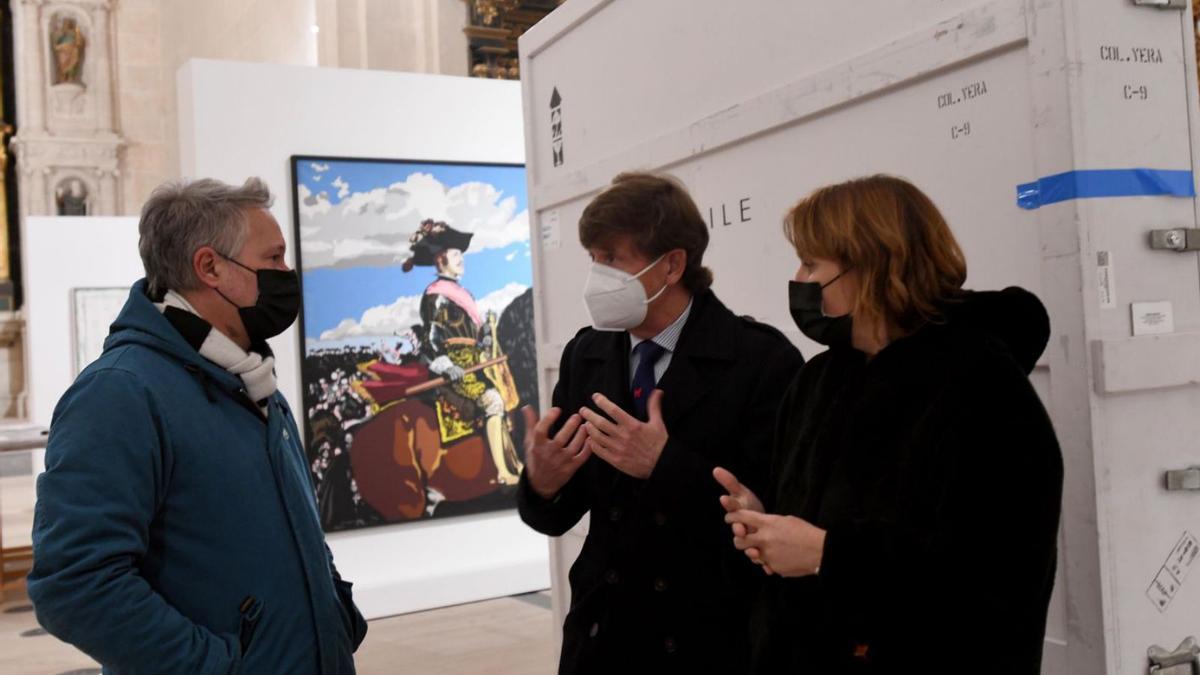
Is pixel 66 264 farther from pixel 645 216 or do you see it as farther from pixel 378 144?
pixel 645 216

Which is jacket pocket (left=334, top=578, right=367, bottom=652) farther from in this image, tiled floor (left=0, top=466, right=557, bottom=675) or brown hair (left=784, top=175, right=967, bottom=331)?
tiled floor (left=0, top=466, right=557, bottom=675)

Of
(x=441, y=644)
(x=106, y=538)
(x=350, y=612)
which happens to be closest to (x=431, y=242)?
(x=441, y=644)

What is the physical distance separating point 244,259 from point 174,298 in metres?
0.18

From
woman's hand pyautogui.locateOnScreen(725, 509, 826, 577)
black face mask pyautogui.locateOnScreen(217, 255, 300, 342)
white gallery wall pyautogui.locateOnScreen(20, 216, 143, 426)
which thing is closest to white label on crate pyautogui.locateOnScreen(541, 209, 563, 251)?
black face mask pyautogui.locateOnScreen(217, 255, 300, 342)

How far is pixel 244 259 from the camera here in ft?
8.75

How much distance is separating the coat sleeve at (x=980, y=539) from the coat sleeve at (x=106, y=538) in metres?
1.29

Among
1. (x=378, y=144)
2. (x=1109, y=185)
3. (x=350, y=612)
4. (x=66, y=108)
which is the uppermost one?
(x=66, y=108)

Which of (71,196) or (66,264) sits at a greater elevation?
(71,196)

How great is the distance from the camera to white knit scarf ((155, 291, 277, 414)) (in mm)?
2535

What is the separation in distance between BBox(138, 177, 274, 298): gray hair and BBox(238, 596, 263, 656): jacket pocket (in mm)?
730

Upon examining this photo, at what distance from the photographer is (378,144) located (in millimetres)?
7996

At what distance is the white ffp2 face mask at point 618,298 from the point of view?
271cm

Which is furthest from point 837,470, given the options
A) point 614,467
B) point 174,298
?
point 174,298

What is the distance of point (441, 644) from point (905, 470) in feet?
18.1
